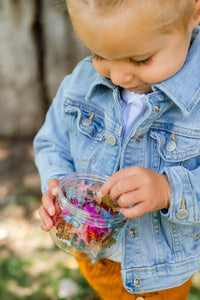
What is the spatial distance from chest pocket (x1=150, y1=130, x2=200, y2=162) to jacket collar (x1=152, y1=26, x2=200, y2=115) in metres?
0.08

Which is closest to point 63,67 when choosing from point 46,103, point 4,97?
point 46,103

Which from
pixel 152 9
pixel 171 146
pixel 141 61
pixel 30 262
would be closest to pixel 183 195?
pixel 171 146

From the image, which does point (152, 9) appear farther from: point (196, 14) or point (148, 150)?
point (148, 150)

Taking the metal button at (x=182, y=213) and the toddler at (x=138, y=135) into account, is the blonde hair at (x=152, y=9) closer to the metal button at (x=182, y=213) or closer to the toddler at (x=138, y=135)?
the toddler at (x=138, y=135)

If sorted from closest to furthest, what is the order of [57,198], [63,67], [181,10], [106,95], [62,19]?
[181,10]
[57,198]
[106,95]
[62,19]
[63,67]

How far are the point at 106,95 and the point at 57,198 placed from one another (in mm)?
368

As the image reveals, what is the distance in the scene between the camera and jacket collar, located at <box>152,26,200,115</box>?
3.58 ft

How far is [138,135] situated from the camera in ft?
3.78

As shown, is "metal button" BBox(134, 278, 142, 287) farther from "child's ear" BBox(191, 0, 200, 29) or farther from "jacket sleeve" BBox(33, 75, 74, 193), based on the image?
"child's ear" BBox(191, 0, 200, 29)

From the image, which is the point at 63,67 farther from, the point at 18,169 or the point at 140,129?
the point at 140,129

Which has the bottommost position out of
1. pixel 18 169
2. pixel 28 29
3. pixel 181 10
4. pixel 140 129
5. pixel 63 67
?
pixel 18 169

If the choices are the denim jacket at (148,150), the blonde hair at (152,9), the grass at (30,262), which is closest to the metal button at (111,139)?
the denim jacket at (148,150)

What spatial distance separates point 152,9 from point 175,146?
16.5 inches

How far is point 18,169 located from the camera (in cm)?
280
